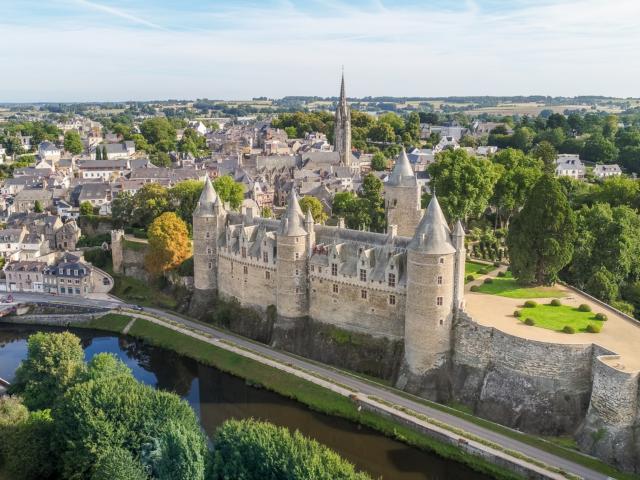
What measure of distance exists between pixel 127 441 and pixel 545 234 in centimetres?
3504

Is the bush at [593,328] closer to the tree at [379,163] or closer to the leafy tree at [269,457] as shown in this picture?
the leafy tree at [269,457]

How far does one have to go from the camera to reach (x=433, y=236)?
41.6 m

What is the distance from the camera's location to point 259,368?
47.5m

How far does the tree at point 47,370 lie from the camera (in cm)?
3944

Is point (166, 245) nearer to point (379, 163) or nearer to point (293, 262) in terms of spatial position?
point (293, 262)

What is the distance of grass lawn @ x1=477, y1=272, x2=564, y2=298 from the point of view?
48.7 m

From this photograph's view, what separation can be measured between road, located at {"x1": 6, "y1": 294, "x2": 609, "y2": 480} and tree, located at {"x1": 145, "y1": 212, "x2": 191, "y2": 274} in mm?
4975

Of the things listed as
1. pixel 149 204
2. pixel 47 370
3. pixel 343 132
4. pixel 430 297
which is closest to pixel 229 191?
pixel 149 204

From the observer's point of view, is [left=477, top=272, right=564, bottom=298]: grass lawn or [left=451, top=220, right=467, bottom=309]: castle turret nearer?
[left=451, top=220, right=467, bottom=309]: castle turret

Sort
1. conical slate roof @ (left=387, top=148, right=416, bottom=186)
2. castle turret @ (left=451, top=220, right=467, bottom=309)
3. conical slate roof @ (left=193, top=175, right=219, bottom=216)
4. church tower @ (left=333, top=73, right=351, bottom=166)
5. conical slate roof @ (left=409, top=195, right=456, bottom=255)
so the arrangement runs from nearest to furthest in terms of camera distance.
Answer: conical slate roof @ (left=409, top=195, right=456, bottom=255), castle turret @ (left=451, top=220, right=467, bottom=309), conical slate roof @ (left=387, top=148, right=416, bottom=186), conical slate roof @ (left=193, top=175, right=219, bottom=216), church tower @ (left=333, top=73, right=351, bottom=166)

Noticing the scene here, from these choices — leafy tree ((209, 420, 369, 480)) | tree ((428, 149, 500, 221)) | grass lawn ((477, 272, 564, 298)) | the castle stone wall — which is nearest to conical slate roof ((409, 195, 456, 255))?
the castle stone wall

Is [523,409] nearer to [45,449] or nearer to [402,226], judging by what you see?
[402,226]

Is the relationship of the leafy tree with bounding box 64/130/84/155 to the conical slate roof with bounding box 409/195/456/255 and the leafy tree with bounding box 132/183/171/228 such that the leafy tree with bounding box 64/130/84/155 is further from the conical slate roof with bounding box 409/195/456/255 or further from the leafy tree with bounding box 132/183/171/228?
the conical slate roof with bounding box 409/195/456/255

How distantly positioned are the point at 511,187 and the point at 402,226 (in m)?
21.3
